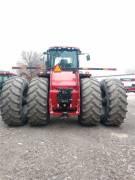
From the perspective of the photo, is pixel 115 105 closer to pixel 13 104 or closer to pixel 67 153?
pixel 13 104

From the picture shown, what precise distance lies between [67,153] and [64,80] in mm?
3457

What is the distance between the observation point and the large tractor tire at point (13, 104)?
9.86 m

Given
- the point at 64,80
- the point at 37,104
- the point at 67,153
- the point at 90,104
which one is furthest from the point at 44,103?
the point at 67,153

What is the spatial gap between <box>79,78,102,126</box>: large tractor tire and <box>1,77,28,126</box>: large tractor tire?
168cm

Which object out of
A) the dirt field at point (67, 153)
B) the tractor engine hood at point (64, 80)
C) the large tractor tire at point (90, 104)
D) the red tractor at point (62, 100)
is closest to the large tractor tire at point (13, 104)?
the red tractor at point (62, 100)

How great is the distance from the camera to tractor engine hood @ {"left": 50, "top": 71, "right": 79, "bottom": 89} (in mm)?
9773

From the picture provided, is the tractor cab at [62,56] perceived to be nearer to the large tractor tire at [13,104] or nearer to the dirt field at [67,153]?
the large tractor tire at [13,104]

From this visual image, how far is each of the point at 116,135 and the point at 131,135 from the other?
43 centimetres

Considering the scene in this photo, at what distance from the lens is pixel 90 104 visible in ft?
32.0

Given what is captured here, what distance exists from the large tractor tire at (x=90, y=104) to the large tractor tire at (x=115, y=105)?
335 mm

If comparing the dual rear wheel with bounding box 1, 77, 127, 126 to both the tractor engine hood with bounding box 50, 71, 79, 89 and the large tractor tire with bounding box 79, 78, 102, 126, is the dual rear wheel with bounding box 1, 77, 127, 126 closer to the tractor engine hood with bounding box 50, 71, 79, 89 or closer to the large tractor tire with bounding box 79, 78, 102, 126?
the large tractor tire with bounding box 79, 78, 102, 126

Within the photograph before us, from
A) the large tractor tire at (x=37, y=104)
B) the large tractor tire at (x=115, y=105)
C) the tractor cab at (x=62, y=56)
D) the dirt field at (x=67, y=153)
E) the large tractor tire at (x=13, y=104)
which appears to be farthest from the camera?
the tractor cab at (x=62, y=56)

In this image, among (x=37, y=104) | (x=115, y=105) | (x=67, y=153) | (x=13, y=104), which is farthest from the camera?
(x=115, y=105)

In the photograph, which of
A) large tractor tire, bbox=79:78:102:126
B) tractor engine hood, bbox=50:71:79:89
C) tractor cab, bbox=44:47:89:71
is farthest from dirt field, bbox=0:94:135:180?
tractor cab, bbox=44:47:89:71
